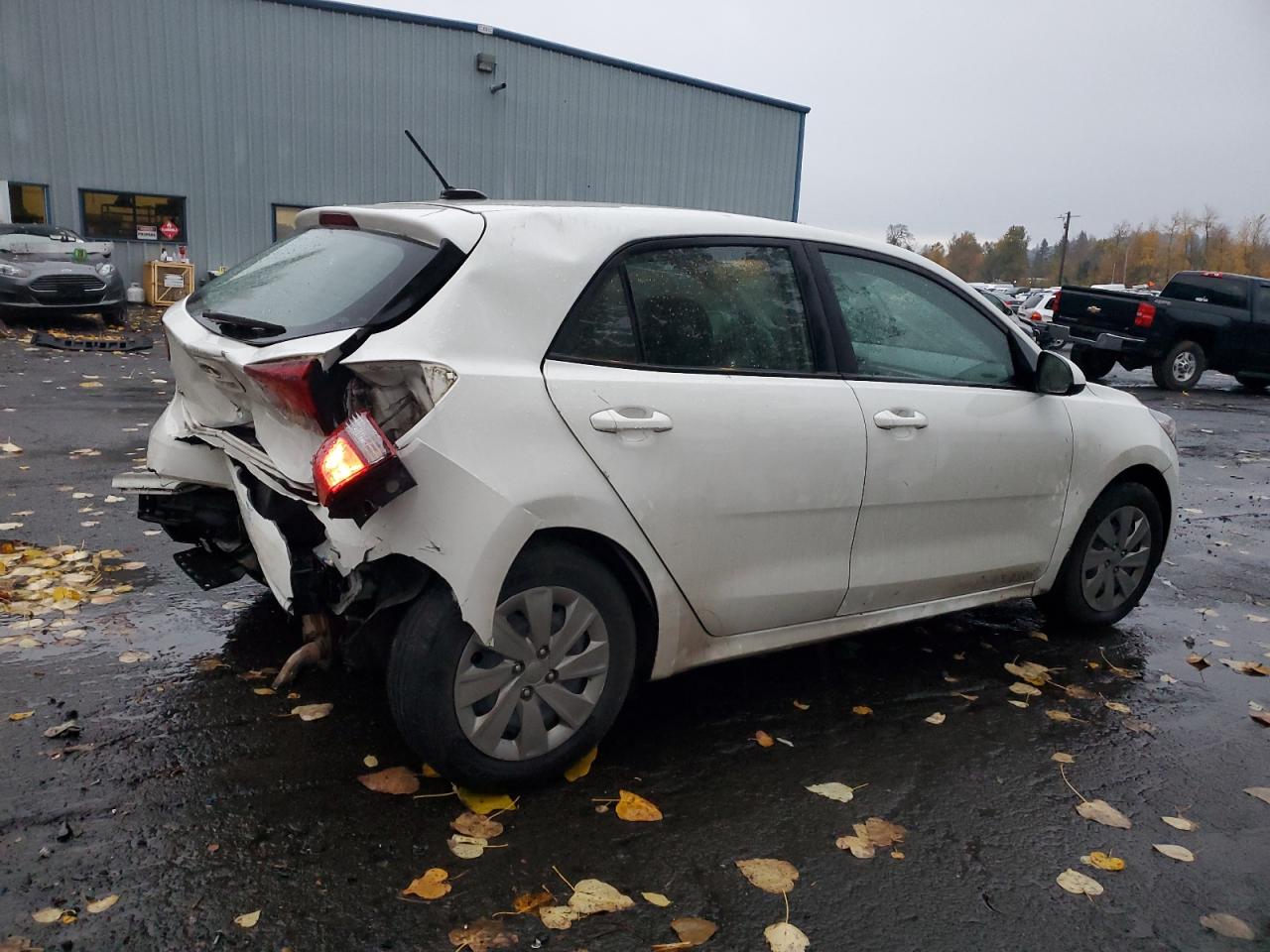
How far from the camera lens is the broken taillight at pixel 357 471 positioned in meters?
2.65

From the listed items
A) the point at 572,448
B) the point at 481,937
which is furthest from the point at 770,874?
the point at 572,448

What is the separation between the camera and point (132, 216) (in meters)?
20.4

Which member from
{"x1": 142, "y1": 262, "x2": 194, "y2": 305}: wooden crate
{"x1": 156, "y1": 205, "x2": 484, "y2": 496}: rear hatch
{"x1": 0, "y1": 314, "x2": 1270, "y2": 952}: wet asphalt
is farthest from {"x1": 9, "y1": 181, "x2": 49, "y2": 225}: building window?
{"x1": 156, "y1": 205, "x2": 484, "y2": 496}: rear hatch

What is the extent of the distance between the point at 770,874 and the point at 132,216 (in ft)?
70.6

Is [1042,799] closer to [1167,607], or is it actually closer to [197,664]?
[1167,607]

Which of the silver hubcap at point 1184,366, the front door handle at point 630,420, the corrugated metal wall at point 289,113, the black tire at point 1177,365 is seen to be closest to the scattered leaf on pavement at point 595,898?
the front door handle at point 630,420

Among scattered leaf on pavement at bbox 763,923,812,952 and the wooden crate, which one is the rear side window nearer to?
scattered leaf on pavement at bbox 763,923,812,952

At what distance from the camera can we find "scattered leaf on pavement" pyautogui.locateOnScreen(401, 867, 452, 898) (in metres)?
2.57

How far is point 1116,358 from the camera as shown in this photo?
17.6 m

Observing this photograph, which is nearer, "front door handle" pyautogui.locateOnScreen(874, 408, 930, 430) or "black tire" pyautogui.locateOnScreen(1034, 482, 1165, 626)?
"front door handle" pyautogui.locateOnScreen(874, 408, 930, 430)

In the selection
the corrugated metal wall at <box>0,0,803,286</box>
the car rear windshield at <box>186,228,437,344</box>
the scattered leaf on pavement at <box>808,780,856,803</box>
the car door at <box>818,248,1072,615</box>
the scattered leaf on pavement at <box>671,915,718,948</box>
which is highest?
the corrugated metal wall at <box>0,0,803,286</box>

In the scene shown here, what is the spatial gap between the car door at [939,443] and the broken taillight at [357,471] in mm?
1767

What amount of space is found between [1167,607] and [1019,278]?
122 metres

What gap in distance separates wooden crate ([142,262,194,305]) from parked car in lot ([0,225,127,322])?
10.7 feet
